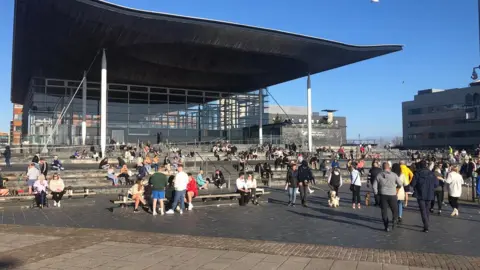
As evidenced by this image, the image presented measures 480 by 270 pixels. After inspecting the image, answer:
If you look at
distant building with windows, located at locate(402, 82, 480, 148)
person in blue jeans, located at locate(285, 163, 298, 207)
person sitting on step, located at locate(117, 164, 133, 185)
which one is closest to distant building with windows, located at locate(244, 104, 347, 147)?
person sitting on step, located at locate(117, 164, 133, 185)

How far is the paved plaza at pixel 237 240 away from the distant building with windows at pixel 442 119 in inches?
3120

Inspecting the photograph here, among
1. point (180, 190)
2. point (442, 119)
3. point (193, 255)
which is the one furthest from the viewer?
point (442, 119)

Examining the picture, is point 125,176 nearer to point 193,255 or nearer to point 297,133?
point 193,255

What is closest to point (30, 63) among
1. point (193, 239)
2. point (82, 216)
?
point (82, 216)

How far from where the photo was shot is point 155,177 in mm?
13188

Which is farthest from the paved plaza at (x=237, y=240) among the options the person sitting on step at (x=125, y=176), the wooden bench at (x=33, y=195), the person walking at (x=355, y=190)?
the person sitting on step at (x=125, y=176)

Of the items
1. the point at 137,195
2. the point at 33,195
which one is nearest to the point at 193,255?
the point at 137,195

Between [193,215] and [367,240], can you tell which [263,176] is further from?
[367,240]

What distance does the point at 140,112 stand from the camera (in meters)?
47.1

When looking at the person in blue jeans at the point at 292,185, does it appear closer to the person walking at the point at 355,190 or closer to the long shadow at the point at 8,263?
the person walking at the point at 355,190

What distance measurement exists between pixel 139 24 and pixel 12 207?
19.4 m

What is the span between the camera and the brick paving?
267 inches

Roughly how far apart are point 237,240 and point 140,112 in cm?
4005

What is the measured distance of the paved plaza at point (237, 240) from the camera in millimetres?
6977
